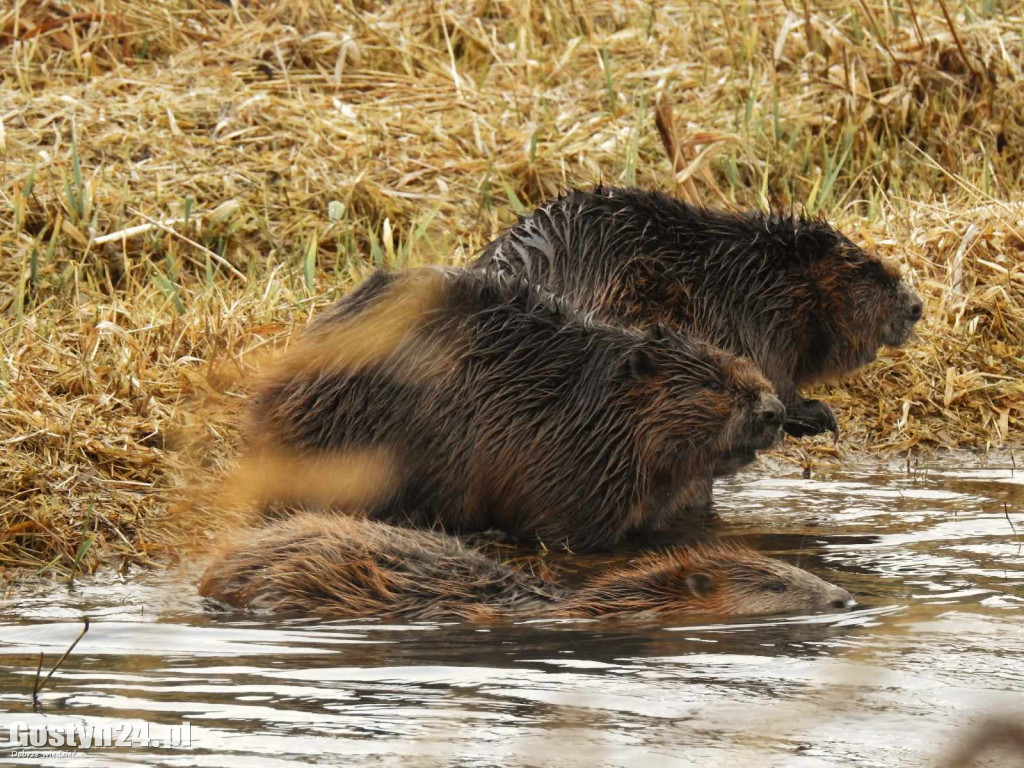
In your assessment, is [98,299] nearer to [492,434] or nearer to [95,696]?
[492,434]

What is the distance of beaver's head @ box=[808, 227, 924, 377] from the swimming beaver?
156cm

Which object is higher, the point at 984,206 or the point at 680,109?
the point at 680,109

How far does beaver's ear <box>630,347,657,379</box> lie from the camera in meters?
4.56

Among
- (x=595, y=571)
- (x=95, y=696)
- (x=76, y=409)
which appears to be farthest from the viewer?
(x=76, y=409)

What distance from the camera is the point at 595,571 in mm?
4367

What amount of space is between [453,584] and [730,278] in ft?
5.89

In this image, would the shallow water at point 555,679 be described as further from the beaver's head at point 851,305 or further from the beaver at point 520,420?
the beaver's head at point 851,305

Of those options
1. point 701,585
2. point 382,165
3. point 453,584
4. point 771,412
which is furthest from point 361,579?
point 382,165

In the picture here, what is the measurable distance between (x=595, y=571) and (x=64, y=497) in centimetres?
141

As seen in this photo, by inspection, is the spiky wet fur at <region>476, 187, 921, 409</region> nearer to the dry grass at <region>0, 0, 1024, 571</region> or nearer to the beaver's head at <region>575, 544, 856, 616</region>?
the dry grass at <region>0, 0, 1024, 571</region>

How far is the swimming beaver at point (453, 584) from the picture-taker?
3.78 m

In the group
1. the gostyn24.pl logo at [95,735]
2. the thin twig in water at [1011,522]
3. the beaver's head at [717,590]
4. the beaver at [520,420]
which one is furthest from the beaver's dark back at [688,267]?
the gostyn24.pl logo at [95,735]

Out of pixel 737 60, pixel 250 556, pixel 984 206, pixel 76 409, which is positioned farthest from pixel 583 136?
pixel 250 556

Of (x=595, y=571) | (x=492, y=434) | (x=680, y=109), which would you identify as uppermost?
(x=680, y=109)
